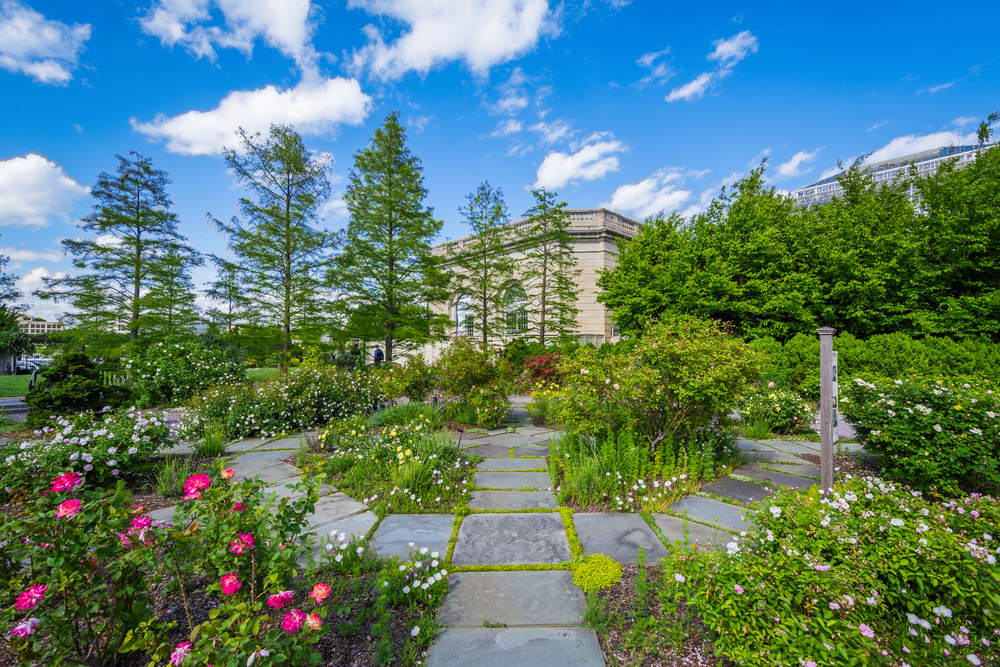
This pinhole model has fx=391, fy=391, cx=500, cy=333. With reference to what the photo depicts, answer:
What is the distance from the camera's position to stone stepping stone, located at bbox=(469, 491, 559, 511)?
11.1ft

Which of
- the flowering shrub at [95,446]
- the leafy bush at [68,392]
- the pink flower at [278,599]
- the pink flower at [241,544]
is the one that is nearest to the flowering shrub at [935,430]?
the pink flower at [278,599]

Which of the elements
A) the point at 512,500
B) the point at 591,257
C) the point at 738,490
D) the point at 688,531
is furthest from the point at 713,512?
the point at 591,257

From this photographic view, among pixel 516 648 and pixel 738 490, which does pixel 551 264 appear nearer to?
pixel 738 490

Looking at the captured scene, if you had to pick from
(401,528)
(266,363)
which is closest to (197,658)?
(401,528)

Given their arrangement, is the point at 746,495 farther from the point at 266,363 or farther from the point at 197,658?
the point at 266,363

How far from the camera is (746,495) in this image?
3.57 metres

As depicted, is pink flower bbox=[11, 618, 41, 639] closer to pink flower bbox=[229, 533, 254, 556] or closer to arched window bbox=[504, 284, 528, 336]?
pink flower bbox=[229, 533, 254, 556]

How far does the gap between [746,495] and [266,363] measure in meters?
12.2

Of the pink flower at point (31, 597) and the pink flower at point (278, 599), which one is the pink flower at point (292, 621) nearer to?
the pink flower at point (278, 599)

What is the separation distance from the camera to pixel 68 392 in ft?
17.7

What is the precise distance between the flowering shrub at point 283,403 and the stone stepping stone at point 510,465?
2857 mm

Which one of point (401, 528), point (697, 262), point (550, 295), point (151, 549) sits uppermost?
point (697, 262)

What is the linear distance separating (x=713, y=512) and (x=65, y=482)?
400cm

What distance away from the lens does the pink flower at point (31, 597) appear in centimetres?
128
